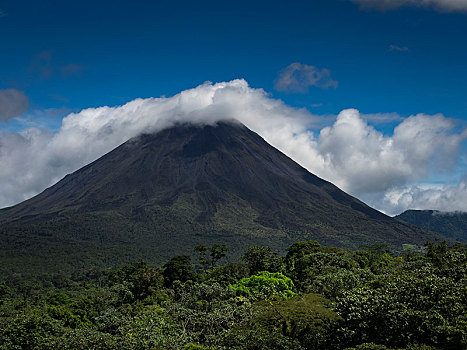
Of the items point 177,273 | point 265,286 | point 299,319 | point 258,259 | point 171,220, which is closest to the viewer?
point 299,319

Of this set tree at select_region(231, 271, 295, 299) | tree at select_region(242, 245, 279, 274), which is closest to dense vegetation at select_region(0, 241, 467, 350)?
tree at select_region(231, 271, 295, 299)

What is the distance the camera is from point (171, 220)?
148125 mm

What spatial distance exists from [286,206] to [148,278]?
420ft

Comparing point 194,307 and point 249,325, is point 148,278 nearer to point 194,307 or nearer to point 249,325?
point 194,307

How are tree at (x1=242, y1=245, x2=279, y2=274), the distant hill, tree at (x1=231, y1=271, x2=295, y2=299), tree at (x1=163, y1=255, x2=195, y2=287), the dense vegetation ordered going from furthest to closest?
1. the distant hill
2. tree at (x1=163, y1=255, x2=195, y2=287)
3. tree at (x1=242, y1=245, x2=279, y2=274)
4. tree at (x1=231, y1=271, x2=295, y2=299)
5. the dense vegetation

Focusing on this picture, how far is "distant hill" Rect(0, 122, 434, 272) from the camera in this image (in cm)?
11394

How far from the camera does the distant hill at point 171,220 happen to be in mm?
113938

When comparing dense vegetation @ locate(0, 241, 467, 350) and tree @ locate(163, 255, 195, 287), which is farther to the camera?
tree @ locate(163, 255, 195, 287)

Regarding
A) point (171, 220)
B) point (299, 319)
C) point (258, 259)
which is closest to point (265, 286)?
point (299, 319)

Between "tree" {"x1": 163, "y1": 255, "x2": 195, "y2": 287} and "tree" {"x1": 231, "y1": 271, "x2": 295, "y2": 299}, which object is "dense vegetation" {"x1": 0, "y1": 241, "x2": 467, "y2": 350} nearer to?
"tree" {"x1": 231, "y1": 271, "x2": 295, "y2": 299}

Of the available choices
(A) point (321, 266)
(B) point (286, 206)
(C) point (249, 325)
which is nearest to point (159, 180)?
(B) point (286, 206)

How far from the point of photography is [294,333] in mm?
17312

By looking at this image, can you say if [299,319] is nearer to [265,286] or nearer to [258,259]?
[265,286]

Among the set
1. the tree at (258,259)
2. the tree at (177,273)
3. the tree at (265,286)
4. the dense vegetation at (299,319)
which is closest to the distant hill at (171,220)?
the tree at (177,273)
